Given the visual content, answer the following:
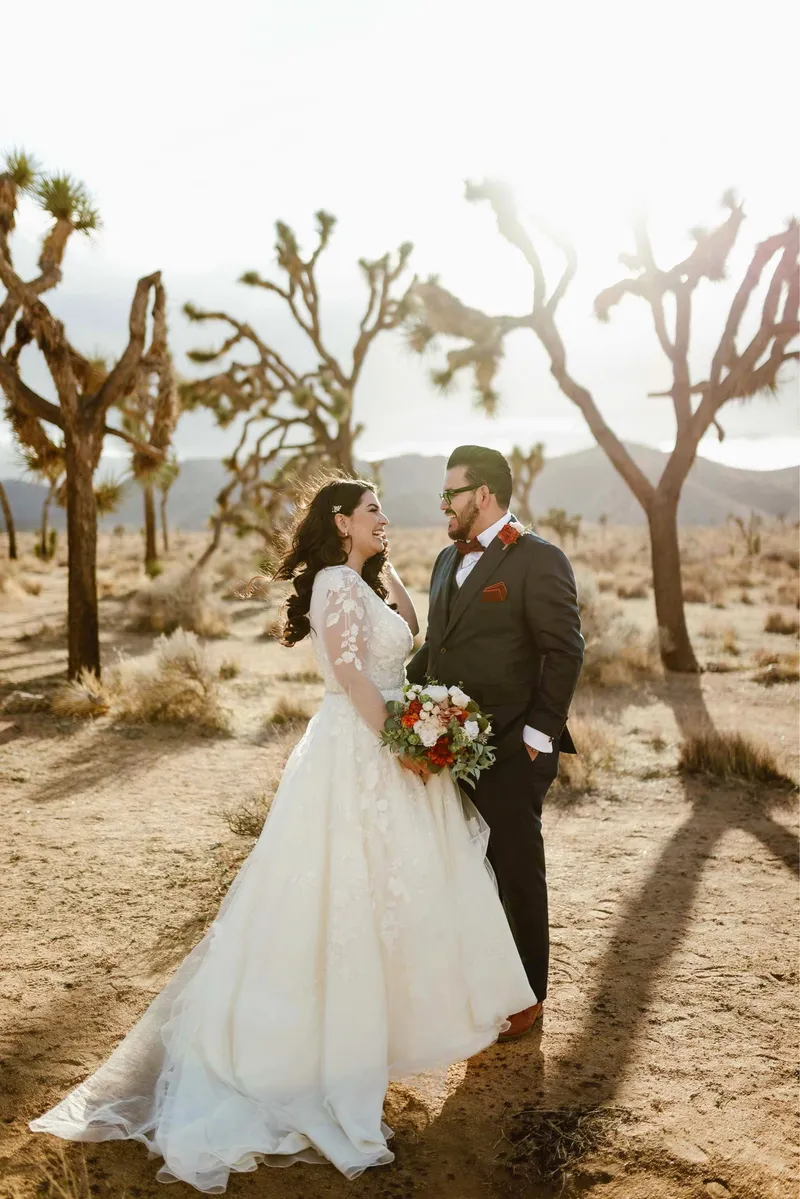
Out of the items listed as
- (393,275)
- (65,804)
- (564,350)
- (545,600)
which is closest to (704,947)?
(545,600)

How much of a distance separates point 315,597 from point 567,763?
4.25 metres

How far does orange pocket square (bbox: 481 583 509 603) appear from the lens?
332cm

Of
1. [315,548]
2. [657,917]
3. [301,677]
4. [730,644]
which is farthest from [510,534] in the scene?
[730,644]

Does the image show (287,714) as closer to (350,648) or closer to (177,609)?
(350,648)

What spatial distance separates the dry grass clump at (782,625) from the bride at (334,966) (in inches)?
497

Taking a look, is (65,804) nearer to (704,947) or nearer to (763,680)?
(704,947)

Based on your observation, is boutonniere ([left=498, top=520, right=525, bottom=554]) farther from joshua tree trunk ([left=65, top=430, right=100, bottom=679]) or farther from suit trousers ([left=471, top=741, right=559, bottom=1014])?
joshua tree trunk ([left=65, top=430, right=100, bottom=679])

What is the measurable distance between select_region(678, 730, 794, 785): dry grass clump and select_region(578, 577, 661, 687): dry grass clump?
3.34m

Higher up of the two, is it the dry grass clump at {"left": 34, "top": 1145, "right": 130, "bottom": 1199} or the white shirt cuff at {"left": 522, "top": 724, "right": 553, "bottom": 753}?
the white shirt cuff at {"left": 522, "top": 724, "right": 553, "bottom": 753}

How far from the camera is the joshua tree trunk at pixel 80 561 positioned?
9438 mm

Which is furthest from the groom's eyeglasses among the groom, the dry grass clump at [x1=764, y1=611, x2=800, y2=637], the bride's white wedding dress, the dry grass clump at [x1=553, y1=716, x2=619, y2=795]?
the dry grass clump at [x1=764, y1=611, x2=800, y2=637]

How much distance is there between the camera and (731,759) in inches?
275

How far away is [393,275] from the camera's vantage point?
1852cm

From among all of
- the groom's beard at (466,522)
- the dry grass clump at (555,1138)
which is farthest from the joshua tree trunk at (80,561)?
the dry grass clump at (555,1138)
